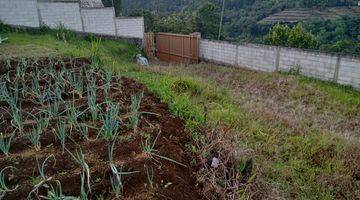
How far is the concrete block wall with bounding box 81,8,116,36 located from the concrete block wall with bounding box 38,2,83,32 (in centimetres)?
40

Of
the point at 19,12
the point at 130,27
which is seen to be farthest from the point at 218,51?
the point at 19,12

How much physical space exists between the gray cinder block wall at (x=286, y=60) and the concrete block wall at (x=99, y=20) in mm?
4135

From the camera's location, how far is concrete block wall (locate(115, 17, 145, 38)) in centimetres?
1543

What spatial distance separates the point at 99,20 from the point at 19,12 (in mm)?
3602

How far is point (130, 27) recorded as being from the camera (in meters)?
15.9

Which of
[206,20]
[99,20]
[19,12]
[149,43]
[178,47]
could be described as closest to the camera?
[19,12]

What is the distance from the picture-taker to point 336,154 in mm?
3842

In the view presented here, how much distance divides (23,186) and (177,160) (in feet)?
3.58

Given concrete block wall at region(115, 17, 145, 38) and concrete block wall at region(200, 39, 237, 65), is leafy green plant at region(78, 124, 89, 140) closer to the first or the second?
concrete block wall at region(200, 39, 237, 65)

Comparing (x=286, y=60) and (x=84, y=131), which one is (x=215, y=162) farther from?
(x=286, y=60)

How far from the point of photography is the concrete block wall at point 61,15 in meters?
12.3

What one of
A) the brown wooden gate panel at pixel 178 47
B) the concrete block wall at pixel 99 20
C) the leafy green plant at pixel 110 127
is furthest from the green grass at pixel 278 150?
the concrete block wall at pixel 99 20

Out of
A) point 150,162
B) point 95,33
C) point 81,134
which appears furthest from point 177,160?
point 95,33

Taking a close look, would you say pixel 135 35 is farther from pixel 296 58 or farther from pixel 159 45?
pixel 296 58
